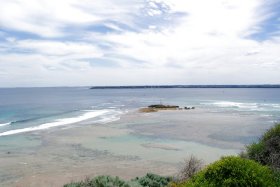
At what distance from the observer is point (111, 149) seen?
30.6m

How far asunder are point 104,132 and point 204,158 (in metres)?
16.2

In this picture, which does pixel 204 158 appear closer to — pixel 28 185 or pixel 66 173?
pixel 66 173

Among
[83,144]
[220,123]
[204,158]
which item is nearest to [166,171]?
[204,158]

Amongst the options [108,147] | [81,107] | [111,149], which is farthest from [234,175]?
[81,107]

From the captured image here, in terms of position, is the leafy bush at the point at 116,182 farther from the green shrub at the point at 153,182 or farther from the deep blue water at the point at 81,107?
the deep blue water at the point at 81,107

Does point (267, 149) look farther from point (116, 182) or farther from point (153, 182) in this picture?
point (116, 182)

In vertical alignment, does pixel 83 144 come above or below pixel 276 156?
below

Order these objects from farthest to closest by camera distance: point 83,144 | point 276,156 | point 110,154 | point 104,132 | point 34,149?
1. point 104,132
2. point 83,144
3. point 34,149
4. point 110,154
5. point 276,156

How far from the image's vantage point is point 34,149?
30984mm

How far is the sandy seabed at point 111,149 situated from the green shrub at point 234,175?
12325 millimetres

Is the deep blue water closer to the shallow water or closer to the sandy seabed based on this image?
the shallow water

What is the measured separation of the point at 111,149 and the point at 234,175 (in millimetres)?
21314

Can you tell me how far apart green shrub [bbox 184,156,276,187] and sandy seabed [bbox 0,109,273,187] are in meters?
12.3

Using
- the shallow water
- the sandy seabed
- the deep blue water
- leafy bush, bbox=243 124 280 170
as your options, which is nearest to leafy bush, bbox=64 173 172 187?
leafy bush, bbox=243 124 280 170
